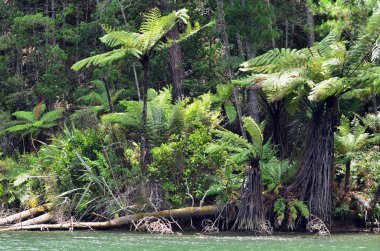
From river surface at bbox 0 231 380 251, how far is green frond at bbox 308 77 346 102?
2.90 m

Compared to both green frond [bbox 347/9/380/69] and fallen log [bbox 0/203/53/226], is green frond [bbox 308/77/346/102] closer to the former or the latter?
green frond [bbox 347/9/380/69]

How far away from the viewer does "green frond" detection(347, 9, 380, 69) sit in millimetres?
15414

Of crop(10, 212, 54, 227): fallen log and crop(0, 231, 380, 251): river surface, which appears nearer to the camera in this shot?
crop(0, 231, 380, 251): river surface

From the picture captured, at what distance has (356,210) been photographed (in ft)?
54.2

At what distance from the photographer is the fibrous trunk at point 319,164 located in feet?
52.1

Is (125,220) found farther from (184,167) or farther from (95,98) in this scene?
(95,98)

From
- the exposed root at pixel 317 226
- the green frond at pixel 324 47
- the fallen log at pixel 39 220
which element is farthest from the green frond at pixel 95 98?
the exposed root at pixel 317 226

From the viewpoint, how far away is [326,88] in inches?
603

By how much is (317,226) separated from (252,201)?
1480 mm

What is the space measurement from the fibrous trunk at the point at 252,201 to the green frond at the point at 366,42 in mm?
3103

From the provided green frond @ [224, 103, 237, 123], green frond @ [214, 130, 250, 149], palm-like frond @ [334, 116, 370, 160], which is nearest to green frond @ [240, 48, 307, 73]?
green frond @ [214, 130, 250, 149]

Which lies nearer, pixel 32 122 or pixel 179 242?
pixel 179 242

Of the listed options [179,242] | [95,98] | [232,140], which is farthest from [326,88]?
[95,98]

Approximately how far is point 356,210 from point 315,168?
A: 151 centimetres
